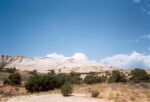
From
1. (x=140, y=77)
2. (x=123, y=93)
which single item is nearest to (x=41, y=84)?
(x=123, y=93)

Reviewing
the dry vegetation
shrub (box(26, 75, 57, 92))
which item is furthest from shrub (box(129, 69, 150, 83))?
the dry vegetation

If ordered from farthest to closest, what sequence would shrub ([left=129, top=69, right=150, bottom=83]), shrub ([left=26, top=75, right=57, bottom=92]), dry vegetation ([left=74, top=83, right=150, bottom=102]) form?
shrub ([left=129, top=69, right=150, bottom=83])
shrub ([left=26, top=75, right=57, bottom=92])
dry vegetation ([left=74, top=83, right=150, bottom=102])

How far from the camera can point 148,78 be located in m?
57.0

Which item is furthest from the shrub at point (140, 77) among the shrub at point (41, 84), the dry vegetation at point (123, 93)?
the dry vegetation at point (123, 93)

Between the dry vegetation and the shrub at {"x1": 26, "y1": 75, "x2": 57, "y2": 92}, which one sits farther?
the shrub at {"x1": 26, "y1": 75, "x2": 57, "y2": 92}

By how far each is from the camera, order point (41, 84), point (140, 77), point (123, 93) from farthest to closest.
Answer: point (140, 77) < point (41, 84) < point (123, 93)

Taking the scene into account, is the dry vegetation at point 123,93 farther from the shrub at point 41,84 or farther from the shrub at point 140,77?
the shrub at point 140,77

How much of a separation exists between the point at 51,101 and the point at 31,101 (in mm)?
2255

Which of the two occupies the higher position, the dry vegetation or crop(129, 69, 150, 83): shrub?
crop(129, 69, 150, 83): shrub

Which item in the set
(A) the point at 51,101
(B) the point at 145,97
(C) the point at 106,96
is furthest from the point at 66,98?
(B) the point at 145,97

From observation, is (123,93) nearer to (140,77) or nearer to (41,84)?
(41,84)

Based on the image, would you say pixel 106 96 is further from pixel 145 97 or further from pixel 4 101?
pixel 4 101

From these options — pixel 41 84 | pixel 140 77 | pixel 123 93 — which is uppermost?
pixel 140 77

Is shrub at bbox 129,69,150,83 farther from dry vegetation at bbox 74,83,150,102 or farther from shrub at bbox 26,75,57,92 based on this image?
dry vegetation at bbox 74,83,150,102
